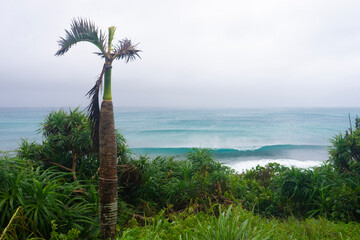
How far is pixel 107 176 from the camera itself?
118 inches

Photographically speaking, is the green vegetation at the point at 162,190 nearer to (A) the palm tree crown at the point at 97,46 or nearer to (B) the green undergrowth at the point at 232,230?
(B) the green undergrowth at the point at 232,230

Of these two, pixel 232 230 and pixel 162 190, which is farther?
pixel 162 190

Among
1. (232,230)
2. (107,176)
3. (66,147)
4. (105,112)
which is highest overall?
(105,112)

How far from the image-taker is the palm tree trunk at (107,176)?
296cm

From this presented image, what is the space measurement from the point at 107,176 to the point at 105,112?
2.85 ft

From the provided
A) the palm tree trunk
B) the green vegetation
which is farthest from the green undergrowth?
the palm tree trunk

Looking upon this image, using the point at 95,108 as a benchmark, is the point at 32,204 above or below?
below

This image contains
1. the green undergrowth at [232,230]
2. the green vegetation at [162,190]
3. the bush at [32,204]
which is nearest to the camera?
the green undergrowth at [232,230]

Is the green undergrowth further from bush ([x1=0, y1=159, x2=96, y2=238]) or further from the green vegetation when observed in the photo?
bush ([x1=0, y1=159, x2=96, y2=238])

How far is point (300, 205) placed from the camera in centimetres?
511

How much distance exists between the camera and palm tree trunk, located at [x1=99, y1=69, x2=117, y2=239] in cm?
296

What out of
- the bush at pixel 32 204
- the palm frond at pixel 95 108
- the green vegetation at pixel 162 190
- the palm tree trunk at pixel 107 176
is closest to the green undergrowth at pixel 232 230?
the green vegetation at pixel 162 190

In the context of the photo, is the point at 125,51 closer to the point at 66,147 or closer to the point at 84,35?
the point at 84,35

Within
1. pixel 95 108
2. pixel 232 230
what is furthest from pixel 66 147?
pixel 232 230
